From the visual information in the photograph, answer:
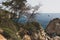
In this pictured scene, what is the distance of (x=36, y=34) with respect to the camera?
4000cm

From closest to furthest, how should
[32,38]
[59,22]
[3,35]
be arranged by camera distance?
1. [3,35]
2. [32,38]
3. [59,22]

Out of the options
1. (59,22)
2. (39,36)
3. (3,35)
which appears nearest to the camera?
(3,35)

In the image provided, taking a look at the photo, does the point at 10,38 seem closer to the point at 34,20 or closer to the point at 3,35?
the point at 3,35

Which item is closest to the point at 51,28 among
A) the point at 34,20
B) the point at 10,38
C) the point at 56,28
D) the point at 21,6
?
the point at 56,28

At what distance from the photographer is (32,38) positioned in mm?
38594

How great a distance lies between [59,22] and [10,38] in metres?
30.8

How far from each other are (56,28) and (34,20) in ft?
40.0

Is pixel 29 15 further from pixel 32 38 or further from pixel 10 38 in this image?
→ pixel 10 38

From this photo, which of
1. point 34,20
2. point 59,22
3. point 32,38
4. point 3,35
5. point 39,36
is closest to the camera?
point 3,35

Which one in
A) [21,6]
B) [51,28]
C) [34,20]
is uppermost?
[21,6]

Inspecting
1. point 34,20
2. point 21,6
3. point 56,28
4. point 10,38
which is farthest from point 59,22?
point 10,38

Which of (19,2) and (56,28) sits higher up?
(19,2)

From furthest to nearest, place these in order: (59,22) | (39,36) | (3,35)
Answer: (59,22)
(39,36)
(3,35)

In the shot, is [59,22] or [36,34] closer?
[36,34]
